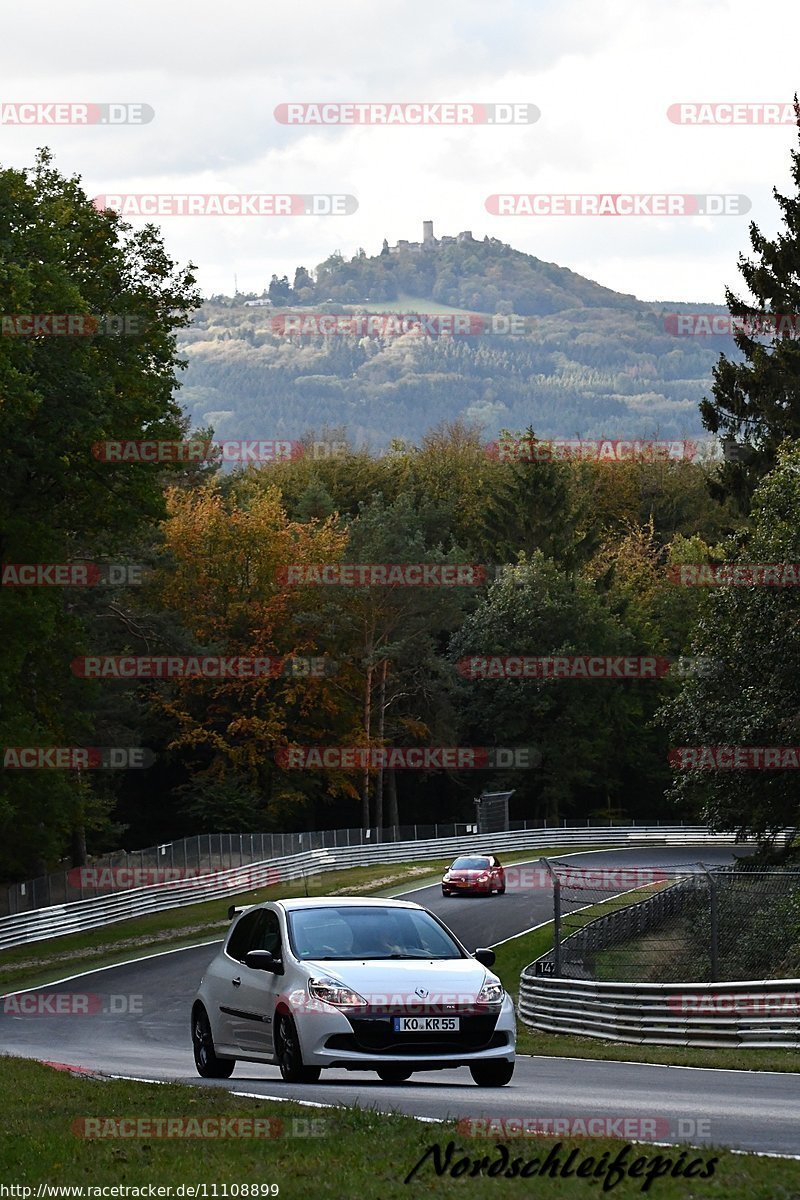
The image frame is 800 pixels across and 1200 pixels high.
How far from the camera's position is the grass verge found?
7625mm

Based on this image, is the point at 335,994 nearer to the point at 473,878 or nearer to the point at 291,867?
the point at 473,878

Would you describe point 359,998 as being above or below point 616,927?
above

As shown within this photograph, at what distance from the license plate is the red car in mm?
38309

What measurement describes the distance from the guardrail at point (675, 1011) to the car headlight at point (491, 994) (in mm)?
5858

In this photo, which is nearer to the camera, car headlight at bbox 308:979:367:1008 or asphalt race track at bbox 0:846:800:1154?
asphalt race track at bbox 0:846:800:1154

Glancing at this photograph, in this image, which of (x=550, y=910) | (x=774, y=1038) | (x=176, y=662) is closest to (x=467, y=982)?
(x=774, y=1038)

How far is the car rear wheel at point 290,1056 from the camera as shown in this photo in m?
12.7

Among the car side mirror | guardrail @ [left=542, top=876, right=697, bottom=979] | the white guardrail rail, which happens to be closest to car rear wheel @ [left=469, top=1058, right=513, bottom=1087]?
the car side mirror

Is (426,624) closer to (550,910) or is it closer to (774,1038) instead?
(550,910)

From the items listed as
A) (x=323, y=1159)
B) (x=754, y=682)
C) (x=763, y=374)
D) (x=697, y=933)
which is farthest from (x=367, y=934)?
(x=763, y=374)

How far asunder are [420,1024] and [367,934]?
1.25 metres

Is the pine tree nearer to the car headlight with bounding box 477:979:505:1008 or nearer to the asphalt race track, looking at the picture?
the asphalt race track

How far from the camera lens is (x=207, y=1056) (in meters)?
14.6

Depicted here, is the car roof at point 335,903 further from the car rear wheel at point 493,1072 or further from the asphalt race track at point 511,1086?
the car rear wheel at point 493,1072
